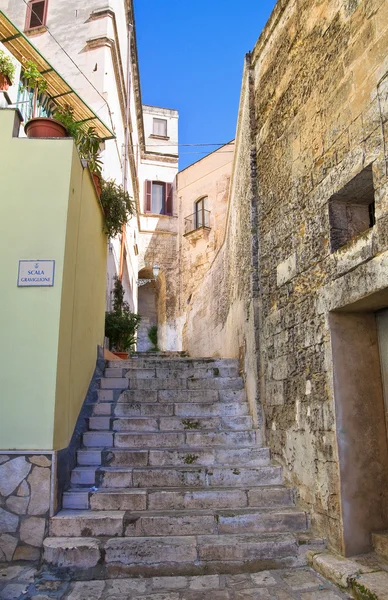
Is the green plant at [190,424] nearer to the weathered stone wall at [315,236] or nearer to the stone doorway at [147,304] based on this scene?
the weathered stone wall at [315,236]

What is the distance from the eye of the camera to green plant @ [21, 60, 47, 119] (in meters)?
6.12

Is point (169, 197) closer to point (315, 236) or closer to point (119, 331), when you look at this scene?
point (119, 331)

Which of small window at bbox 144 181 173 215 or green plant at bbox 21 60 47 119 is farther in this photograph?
small window at bbox 144 181 173 215

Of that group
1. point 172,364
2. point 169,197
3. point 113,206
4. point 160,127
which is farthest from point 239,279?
point 160,127

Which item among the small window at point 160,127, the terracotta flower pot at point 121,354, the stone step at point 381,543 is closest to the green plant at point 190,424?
the stone step at point 381,543

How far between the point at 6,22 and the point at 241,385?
5.38 m

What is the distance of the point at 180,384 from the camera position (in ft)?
18.7

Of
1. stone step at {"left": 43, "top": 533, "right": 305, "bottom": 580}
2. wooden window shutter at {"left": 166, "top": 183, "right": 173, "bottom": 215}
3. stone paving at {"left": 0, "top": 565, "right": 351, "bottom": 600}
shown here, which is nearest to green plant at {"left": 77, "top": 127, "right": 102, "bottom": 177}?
stone step at {"left": 43, "top": 533, "right": 305, "bottom": 580}

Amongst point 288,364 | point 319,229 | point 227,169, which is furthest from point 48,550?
point 227,169

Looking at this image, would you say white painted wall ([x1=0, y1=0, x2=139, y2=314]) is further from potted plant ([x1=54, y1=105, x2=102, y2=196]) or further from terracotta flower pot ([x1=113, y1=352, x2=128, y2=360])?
potted plant ([x1=54, y1=105, x2=102, y2=196])

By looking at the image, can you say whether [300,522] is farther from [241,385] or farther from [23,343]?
[23,343]

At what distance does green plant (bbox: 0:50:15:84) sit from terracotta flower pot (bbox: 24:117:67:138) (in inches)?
53.0

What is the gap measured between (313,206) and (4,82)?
12.4ft

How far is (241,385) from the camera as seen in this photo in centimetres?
571
